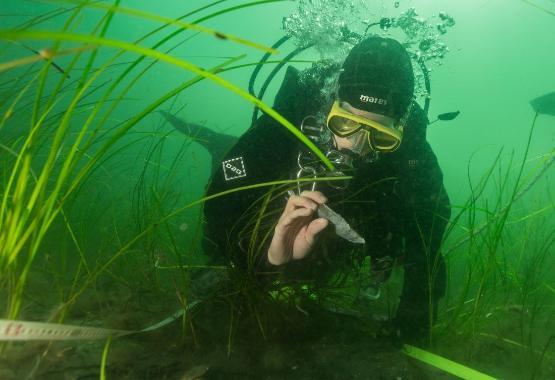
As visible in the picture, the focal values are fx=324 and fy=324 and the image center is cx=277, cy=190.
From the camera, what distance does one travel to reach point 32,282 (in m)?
2.96

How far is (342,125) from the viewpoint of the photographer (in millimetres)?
2824

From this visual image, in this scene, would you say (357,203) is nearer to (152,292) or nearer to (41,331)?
(152,292)

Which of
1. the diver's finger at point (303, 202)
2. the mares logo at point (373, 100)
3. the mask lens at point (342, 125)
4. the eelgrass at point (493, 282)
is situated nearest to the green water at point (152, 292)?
the eelgrass at point (493, 282)

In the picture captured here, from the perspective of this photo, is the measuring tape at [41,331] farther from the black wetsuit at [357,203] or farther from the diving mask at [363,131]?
the diving mask at [363,131]

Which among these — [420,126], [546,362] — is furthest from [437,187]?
[546,362]

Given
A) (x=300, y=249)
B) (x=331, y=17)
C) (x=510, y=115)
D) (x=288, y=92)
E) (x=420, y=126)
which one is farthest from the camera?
(x=510, y=115)

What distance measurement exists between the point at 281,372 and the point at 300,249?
0.86m

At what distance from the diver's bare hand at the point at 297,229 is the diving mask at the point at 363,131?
916 millimetres

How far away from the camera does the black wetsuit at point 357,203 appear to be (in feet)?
8.83

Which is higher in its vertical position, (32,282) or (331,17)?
(331,17)

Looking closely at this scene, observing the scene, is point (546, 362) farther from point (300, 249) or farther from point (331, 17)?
point (331, 17)

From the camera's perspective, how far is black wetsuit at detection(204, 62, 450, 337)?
2.69 meters

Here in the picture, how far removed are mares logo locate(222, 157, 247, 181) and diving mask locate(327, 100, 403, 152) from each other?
1.02 meters

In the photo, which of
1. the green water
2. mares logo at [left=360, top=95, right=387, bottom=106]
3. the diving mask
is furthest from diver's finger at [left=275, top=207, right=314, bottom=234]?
mares logo at [left=360, top=95, right=387, bottom=106]
